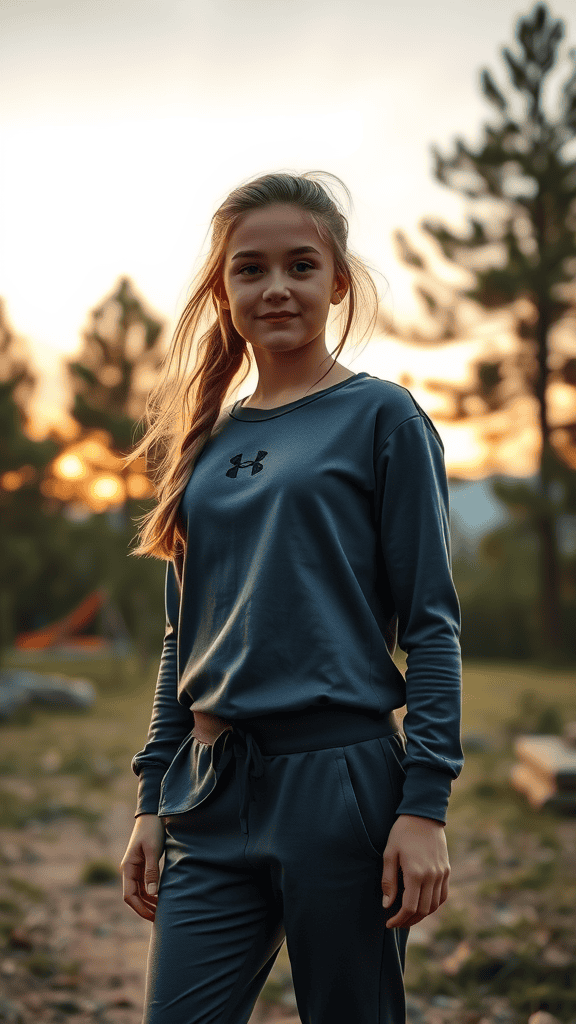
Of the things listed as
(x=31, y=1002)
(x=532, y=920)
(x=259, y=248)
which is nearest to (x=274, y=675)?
(x=259, y=248)

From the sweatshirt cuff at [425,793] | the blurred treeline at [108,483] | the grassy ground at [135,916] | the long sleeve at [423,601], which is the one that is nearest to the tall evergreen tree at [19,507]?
the blurred treeline at [108,483]

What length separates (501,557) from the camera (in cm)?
1341

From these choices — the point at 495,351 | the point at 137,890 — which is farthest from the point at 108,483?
the point at 137,890

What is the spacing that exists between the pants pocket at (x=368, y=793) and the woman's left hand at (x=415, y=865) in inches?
1.2

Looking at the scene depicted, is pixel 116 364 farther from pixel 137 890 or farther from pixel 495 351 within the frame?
pixel 137 890

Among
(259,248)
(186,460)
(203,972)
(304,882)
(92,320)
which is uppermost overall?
(92,320)

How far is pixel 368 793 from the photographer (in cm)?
120

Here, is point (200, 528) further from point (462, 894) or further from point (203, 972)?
point (462, 894)

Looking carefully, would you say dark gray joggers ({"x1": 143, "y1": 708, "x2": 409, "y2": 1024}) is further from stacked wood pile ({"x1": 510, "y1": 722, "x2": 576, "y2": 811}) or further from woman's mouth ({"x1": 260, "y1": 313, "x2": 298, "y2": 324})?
stacked wood pile ({"x1": 510, "y1": 722, "x2": 576, "y2": 811})

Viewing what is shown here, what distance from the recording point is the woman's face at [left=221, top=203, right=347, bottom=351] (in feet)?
4.48

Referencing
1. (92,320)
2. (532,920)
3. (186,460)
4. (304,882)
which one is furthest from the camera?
(92,320)

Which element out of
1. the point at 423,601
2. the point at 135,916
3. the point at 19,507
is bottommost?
the point at 135,916

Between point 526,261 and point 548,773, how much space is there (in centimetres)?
848

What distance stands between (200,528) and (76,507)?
11338 mm
